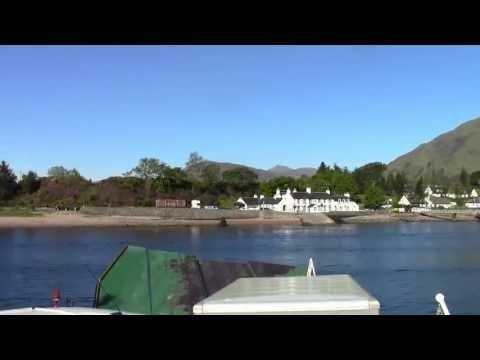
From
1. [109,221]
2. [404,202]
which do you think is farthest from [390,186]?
[109,221]

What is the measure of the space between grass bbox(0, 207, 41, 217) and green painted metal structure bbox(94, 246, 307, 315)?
5530 cm

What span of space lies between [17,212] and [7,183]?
4.28 m

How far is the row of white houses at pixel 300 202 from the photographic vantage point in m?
68.9

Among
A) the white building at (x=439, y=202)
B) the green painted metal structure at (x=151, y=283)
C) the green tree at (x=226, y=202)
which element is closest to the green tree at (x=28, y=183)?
the green tree at (x=226, y=202)

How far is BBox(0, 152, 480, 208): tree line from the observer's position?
209ft

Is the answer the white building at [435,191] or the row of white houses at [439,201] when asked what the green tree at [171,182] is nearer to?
the row of white houses at [439,201]

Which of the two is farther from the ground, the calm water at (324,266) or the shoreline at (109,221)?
the shoreline at (109,221)

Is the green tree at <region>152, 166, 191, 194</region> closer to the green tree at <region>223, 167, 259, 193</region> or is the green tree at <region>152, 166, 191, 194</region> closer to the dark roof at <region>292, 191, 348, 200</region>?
the green tree at <region>223, 167, 259, 193</region>

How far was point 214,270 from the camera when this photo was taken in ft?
24.5

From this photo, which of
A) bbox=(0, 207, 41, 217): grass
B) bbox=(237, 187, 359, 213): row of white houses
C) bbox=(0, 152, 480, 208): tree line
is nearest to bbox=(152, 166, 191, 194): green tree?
bbox=(0, 152, 480, 208): tree line

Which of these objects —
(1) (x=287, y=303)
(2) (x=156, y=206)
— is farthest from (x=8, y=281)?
(2) (x=156, y=206)

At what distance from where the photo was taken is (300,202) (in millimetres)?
69438

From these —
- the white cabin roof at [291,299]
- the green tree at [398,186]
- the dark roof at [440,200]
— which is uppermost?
the green tree at [398,186]
